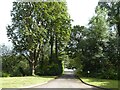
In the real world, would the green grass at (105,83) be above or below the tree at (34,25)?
below

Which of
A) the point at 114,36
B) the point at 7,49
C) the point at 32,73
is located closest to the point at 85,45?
the point at 114,36

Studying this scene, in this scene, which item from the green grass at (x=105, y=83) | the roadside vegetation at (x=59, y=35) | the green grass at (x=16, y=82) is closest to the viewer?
the green grass at (x=16, y=82)

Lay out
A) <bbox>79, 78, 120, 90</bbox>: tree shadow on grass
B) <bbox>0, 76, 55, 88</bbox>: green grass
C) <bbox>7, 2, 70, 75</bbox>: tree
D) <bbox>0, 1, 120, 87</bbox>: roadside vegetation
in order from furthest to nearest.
→ <bbox>7, 2, 70, 75</bbox>: tree
<bbox>0, 1, 120, 87</bbox>: roadside vegetation
<bbox>79, 78, 120, 90</bbox>: tree shadow on grass
<bbox>0, 76, 55, 88</bbox>: green grass

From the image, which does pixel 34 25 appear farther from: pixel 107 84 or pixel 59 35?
pixel 107 84

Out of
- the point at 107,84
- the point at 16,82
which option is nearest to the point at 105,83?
the point at 107,84

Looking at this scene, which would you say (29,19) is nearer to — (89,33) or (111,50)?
(89,33)

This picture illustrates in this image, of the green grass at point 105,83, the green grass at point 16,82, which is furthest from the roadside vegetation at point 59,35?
the green grass at point 16,82

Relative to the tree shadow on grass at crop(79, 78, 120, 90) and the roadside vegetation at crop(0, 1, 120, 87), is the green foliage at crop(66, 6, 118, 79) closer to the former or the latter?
the roadside vegetation at crop(0, 1, 120, 87)

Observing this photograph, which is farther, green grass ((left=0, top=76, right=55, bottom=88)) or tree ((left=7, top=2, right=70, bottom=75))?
tree ((left=7, top=2, right=70, bottom=75))

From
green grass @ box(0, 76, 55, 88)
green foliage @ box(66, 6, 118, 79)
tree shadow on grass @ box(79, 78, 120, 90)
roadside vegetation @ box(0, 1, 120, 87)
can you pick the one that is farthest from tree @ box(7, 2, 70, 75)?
tree shadow on grass @ box(79, 78, 120, 90)

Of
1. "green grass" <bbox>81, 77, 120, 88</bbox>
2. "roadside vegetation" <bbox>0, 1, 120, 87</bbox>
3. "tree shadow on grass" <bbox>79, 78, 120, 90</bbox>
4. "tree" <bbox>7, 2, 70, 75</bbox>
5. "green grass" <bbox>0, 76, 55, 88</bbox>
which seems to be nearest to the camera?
"green grass" <bbox>0, 76, 55, 88</bbox>

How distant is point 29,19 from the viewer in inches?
1265

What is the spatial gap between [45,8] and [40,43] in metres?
4.58

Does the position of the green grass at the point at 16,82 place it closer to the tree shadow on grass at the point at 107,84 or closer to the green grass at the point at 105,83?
the green grass at the point at 105,83
